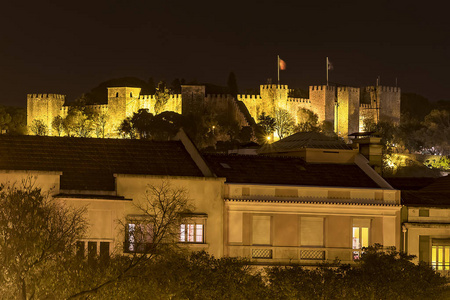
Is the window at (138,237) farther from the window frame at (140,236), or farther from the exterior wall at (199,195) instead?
the exterior wall at (199,195)

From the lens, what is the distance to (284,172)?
4825 cm

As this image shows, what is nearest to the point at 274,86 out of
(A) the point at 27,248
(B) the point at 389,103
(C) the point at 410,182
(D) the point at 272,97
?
(D) the point at 272,97

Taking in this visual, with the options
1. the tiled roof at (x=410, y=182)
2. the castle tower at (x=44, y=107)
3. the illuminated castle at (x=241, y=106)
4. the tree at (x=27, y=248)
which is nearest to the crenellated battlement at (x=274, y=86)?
the illuminated castle at (x=241, y=106)

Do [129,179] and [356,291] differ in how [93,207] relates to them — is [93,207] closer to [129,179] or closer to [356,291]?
[129,179]

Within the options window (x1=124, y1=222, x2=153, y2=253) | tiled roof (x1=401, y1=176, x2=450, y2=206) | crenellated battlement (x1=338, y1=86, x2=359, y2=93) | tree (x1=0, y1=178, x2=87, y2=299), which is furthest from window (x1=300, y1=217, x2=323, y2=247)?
crenellated battlement (x1=338, y1=86, x2=359, y2=93)

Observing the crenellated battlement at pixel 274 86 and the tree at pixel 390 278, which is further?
the crenellated battlement at pixel 274 86

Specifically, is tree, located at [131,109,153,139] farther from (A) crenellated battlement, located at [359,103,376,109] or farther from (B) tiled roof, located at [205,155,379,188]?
(B) tiled roof, located at [205,155,379,188]

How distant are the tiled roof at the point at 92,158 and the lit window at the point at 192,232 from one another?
178 cm

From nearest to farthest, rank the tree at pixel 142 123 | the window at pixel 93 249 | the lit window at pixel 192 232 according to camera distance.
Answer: the window at pixel 93 249
the lit window at pixel 192 232
the tree at pixel 142 123

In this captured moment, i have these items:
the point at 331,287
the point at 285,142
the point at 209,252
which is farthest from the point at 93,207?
the point at 285,142

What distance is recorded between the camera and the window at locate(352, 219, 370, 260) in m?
47.4

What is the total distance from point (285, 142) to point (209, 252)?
1355 centimetres

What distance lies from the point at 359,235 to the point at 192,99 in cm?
11035

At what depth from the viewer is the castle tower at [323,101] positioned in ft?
548
